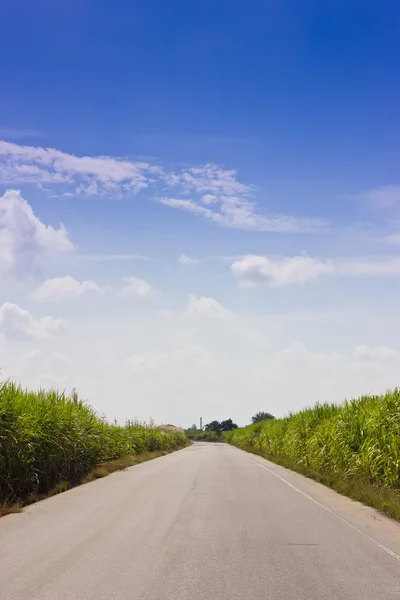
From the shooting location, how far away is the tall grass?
45.9 ft

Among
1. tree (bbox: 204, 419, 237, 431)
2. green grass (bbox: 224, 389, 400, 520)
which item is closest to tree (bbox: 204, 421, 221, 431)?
tree (bbox: 204, 419, 237, 431)

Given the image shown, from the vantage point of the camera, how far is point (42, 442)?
52.6 ft

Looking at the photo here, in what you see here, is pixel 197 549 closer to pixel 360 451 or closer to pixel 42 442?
pixel 42 442

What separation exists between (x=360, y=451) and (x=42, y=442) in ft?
30.6

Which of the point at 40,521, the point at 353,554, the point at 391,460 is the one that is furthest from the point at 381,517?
A: the point at 40,521

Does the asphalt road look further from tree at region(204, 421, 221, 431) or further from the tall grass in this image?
tree at region(204, 421, 221, 431)

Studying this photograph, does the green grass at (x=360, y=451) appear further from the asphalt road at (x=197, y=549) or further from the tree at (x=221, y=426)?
the tree at (x=221, y=426)

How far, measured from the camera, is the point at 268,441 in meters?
42.9

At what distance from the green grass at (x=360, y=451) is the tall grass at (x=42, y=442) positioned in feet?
27.5

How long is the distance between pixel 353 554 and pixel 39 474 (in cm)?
1012

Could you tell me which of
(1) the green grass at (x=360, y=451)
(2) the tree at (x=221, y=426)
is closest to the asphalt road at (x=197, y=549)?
(1) the green grass at (x=360, y=451)

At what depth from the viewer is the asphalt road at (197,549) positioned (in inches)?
259

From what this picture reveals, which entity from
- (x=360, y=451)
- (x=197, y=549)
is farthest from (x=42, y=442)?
(x=360, y=451)

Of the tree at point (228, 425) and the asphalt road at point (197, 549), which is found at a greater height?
the tree at point (228, 425)
